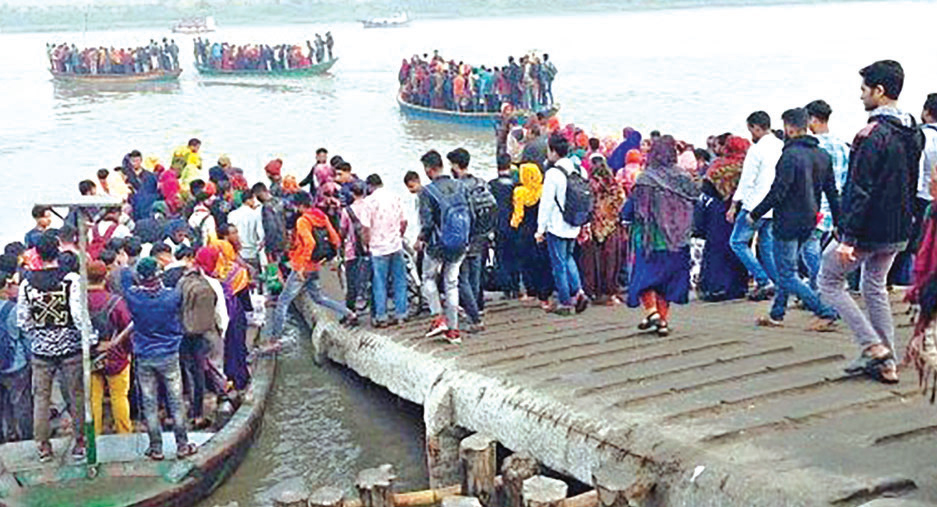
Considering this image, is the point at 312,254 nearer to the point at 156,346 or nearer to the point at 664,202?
the point at 156,346

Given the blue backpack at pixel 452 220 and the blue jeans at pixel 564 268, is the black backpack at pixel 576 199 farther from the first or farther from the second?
the blue backpack at pixel 452 220

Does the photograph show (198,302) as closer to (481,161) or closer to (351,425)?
(351,425)

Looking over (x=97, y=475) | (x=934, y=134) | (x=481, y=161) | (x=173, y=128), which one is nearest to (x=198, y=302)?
(x=97, y=475)

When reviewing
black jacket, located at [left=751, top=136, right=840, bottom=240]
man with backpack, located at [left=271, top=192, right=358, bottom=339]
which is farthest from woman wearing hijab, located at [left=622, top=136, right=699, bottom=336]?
man with backpack, located at [left=271, top=192, right=358, bottom=339]

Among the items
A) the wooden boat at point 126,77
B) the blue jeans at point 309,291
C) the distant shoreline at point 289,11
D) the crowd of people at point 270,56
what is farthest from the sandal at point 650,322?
the distant shoreline at point 289,11

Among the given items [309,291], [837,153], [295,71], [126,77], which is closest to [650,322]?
[837,153]

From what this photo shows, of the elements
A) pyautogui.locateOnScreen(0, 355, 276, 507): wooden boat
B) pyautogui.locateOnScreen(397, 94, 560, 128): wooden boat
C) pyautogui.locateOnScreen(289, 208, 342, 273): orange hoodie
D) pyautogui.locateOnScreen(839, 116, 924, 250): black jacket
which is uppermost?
pyautogui.locateOnScreen(839, 116, 924, 250): black jacket

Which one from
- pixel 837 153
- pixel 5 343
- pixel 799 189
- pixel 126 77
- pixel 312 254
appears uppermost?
pixel 837 153

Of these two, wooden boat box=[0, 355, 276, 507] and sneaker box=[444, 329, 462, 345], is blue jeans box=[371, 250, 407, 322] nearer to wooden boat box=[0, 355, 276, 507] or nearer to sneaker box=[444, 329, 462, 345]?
sneaker box=[444, 329, 462, 345]

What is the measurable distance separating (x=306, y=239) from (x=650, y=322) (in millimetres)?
2743

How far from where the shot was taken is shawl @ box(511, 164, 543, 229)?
903cm

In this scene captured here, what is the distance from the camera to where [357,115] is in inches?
1457

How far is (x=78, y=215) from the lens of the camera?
7.15m

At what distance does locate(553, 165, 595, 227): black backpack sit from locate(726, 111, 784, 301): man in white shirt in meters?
0.98
